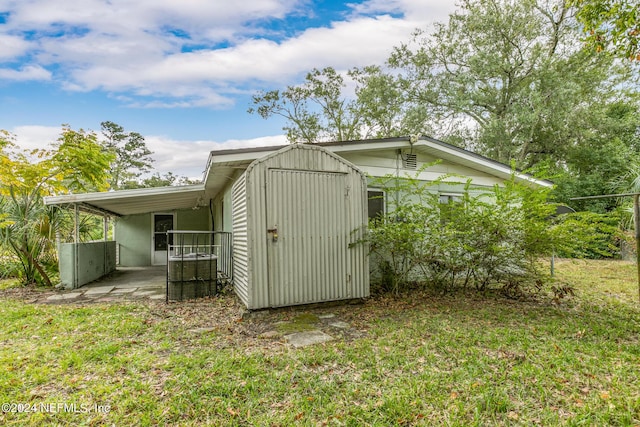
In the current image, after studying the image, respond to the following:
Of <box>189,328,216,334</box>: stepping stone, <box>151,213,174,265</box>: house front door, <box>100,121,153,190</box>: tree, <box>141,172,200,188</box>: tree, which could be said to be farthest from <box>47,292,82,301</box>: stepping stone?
<box>141,172,200,188</box>: tree

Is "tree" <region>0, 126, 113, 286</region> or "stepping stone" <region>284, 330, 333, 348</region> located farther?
"tree" <region>0, 126, 113, 286</region>

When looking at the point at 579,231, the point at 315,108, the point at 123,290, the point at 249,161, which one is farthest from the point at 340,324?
the point at 315,108

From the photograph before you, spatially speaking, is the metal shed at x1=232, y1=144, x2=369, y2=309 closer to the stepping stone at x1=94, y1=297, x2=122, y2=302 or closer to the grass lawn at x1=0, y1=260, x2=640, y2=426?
the grass lawn at x1=0, y1=260, x2=640, y2=426

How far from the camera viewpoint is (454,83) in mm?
17094

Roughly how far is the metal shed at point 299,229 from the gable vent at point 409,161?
2052 mm

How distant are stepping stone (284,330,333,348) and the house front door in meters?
9.28

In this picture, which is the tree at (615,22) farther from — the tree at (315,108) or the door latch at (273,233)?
the tree at (315,108)

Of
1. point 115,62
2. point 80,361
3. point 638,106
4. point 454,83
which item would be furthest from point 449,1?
point 80,361

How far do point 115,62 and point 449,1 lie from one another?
16228 mm

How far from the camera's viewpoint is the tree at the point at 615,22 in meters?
4.38

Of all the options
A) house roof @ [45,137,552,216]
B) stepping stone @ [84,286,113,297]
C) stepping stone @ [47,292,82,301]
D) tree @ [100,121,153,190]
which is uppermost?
tree @ [100,121,153,190]

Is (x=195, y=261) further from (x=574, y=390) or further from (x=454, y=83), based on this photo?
(x=454, y=83)

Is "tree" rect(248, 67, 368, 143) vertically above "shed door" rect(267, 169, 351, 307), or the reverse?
"tree" rect(248, 67, 368, 143)

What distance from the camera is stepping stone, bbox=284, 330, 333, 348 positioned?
3.65m
